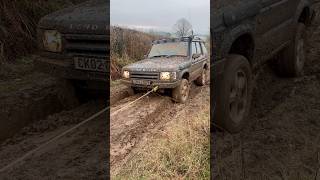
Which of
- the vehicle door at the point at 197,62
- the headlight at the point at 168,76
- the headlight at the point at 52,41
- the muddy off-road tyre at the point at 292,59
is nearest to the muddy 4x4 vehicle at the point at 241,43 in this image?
the muddy off-road tyre at the point at 292,59

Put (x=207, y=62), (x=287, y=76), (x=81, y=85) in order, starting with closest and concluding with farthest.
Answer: (x=207, y=62), (x=81, y=85), (x=287, y=76)

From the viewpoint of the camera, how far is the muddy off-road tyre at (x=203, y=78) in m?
2.74

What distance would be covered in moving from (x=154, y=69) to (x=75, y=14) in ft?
6.05

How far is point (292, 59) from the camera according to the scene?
19.1 ft

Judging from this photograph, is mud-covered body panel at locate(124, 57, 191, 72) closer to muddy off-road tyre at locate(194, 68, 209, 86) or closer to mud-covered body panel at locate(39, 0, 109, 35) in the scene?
muddy off-road tyre at locate(194, 68, 209, 86)

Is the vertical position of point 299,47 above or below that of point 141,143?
above

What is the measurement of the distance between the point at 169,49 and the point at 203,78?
0.90ft

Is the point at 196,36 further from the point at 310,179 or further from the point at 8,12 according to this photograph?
the point at 8,12

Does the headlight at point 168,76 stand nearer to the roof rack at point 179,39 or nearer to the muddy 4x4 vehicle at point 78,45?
the roof rack at point 179,39

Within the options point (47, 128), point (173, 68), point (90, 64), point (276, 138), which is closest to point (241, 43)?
point (276, 138)

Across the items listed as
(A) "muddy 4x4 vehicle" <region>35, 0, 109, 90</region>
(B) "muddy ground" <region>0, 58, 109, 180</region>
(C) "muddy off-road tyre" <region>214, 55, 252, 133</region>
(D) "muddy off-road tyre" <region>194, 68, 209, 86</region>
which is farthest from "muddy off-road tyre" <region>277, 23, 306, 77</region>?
(D) "muddy off-road tyre" <region>194, 68, 209, 86</region>

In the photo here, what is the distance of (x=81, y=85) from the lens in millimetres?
4641

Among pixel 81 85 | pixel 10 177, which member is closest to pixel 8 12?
pixel 81 85

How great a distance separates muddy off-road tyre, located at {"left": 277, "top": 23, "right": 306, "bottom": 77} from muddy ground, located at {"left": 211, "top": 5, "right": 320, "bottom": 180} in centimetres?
13
